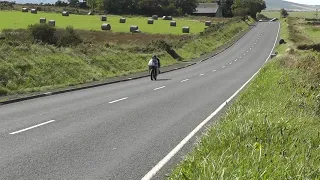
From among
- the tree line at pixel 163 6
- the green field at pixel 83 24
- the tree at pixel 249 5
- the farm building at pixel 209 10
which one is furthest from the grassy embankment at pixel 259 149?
the tree at pixel 249 5

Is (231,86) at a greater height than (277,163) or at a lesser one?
lesser

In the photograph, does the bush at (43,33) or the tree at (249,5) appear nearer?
the bush at (43,33)

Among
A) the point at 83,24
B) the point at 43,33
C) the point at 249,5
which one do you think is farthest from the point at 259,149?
the point at 249,5

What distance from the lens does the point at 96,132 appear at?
36.6 feet

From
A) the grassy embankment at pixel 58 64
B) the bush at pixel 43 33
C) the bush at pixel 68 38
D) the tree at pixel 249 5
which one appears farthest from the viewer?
the tree at pixel 249 5

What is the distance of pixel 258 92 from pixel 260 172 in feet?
36.2

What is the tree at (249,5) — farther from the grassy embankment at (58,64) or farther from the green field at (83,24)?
the grassy embankment at (58,64)

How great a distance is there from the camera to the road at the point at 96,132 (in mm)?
7918

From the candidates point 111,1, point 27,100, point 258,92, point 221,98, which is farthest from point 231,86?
point 111,1

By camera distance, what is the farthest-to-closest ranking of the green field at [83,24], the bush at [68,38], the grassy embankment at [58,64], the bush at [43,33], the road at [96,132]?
the green field at [83,24] → the bush at [43,33] → the bush at [68,38] → the grassy embankment at [58,64] → the road at [96,132]

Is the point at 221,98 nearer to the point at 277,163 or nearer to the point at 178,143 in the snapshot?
the point at 178,143

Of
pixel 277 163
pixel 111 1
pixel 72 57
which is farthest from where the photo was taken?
pixel 111 1

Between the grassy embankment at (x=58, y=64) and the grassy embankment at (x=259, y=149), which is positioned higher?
the grassy embankment at (x=259, y=149)

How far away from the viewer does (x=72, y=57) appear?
31750 millimetres
